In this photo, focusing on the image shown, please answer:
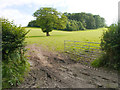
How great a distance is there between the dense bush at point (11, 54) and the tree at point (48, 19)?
77.7ft

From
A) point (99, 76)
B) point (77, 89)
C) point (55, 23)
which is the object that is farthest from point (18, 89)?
point (55, 23)

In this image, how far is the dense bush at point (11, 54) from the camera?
4645 mm

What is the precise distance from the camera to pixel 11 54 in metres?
5.02

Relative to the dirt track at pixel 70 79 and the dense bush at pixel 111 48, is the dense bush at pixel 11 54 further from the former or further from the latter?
the dense bush at pixel 111 48

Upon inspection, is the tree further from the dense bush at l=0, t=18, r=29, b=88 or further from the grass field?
the dense bush at l=0, t=18, r=29, b=88

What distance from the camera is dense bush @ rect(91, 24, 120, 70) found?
19.4ft

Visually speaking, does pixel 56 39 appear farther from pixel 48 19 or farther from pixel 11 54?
pixel 11 54

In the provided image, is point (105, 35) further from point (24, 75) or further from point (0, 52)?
point (0, 52)

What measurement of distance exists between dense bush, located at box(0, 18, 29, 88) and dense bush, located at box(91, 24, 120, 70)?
548 cm

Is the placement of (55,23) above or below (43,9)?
below

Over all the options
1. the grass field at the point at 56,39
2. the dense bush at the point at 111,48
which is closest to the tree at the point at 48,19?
the grass field at the point at 56,39

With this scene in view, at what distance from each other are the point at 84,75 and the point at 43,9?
1121 inches

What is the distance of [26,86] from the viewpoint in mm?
4648

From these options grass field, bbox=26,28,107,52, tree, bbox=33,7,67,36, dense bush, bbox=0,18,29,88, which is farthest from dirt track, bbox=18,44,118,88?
tree, bbox=33,7,67,36
